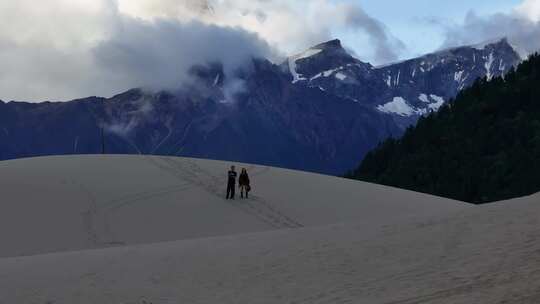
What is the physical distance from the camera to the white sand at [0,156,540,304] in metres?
10.3

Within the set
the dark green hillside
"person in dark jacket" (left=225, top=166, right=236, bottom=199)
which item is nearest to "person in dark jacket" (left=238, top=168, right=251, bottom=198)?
"person in dark jacket" (left=225, top=166, right=236, bottom=199)

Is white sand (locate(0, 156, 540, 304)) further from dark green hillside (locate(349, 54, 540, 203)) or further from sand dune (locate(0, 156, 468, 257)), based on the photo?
dark green hillside (locate(349, 54, 540, 203))

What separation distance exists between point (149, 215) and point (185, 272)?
11658 millimetres

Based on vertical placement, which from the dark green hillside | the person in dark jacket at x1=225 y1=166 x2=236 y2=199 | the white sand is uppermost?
the dark green hillside

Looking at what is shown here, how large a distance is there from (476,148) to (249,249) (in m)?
110

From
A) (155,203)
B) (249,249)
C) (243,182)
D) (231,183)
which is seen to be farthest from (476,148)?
(249,249)

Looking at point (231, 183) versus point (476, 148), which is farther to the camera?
point (476, 148)

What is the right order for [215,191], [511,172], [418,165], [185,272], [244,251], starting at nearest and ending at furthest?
[185,272], [244,251], [215,191], [511,172], [418,165]

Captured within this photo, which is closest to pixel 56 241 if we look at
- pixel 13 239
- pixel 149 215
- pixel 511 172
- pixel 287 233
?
pixel 13 239

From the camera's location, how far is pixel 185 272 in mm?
13094

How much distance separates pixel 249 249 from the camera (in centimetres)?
1480

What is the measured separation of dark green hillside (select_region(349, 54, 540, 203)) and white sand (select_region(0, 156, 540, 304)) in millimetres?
78113

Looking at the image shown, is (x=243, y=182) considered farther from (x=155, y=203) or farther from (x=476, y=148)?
(x=476, y=148)

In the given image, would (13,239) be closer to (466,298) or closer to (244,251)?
(244,251)
